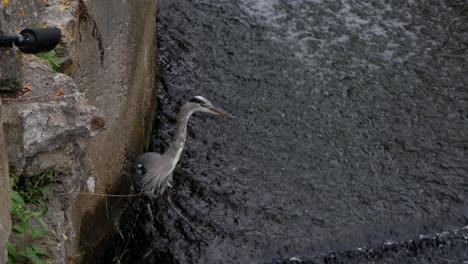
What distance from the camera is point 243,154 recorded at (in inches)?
245

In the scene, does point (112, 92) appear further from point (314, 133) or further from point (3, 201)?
point (3, 201)

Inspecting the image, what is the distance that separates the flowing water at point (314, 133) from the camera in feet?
17.9

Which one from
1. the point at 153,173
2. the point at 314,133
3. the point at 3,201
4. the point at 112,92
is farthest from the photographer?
the point at 314,133

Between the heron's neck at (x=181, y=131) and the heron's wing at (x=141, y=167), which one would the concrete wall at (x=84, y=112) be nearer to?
the heron's wing at (x=141, y=167)

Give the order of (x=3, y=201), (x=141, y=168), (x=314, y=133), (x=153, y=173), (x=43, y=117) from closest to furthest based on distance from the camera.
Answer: (x=3, y=201)
(x=43, y=117)
(x=153, y=173)
(x=141, y=168)
(x=314, y=133)

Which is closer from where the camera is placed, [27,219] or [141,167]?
[27,219]

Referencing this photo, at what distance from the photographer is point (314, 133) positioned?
6508 millimetres

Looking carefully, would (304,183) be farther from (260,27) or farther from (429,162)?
(260,27)

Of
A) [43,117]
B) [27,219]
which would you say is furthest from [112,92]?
[27,219]

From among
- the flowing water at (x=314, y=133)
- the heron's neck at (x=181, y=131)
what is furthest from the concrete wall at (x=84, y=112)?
the flowing water at (x=314, y=133)

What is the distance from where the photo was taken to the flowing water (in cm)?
546

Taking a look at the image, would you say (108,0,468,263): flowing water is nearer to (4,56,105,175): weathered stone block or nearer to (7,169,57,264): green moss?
(7,169,57,264): green moss

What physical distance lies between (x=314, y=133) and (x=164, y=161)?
1.61 meters

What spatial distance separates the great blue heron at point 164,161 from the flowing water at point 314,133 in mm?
202
